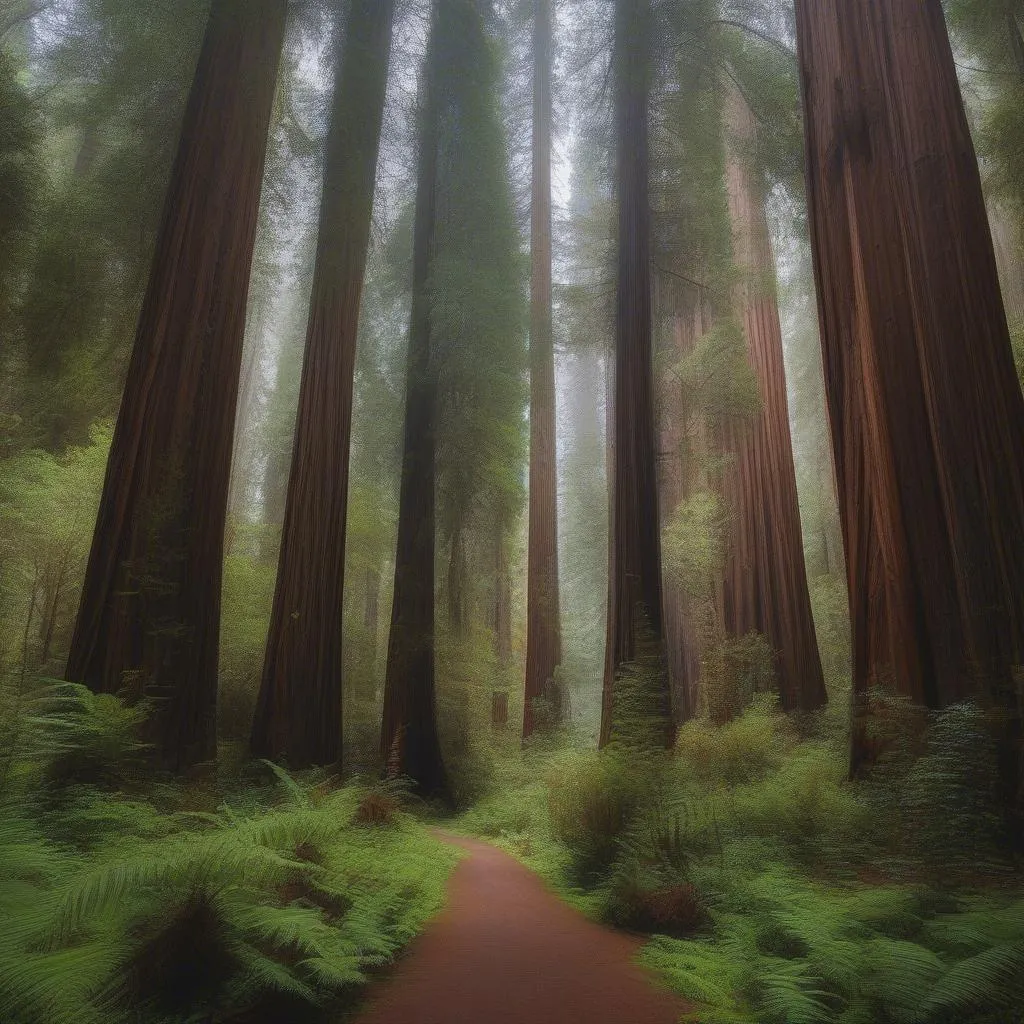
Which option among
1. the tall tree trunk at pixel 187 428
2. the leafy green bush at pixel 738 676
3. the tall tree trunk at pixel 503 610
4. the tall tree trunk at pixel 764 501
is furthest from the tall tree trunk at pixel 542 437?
the tall tree trunk at pixel 187 428

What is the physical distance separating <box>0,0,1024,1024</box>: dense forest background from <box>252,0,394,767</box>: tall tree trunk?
0.16 ft

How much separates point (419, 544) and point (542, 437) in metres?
5.83

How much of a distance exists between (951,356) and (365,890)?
4.60 m

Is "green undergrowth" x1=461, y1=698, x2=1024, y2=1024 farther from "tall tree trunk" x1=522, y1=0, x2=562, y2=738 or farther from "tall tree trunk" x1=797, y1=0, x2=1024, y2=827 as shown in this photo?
"tall tree trunk" x1=522, y1=0, x2=562, y2=738

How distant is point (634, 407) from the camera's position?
7.79 metres

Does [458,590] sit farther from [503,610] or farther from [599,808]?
[599,808]

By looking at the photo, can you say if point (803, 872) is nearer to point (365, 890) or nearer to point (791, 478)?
point (365, 890)

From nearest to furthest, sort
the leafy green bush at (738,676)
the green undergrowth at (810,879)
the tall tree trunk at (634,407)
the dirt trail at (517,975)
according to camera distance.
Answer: the green undergrowth at (810,879) < the dirt trail at (517,975) < the tall tree trunk at (634,407) < the leafy green bush at (738,676)

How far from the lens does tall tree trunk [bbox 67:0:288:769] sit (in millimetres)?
4871

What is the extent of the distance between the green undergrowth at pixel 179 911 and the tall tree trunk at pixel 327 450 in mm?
3133

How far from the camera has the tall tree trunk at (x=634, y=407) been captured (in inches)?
282

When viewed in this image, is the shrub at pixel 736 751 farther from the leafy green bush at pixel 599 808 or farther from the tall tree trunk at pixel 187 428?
the tall tree trunk at pixel 187 428

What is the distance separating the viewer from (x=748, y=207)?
1144 centimetres

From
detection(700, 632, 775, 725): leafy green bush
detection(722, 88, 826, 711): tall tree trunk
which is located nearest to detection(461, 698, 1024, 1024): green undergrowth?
detection(700, 632, 775, 725): leafy green bush
